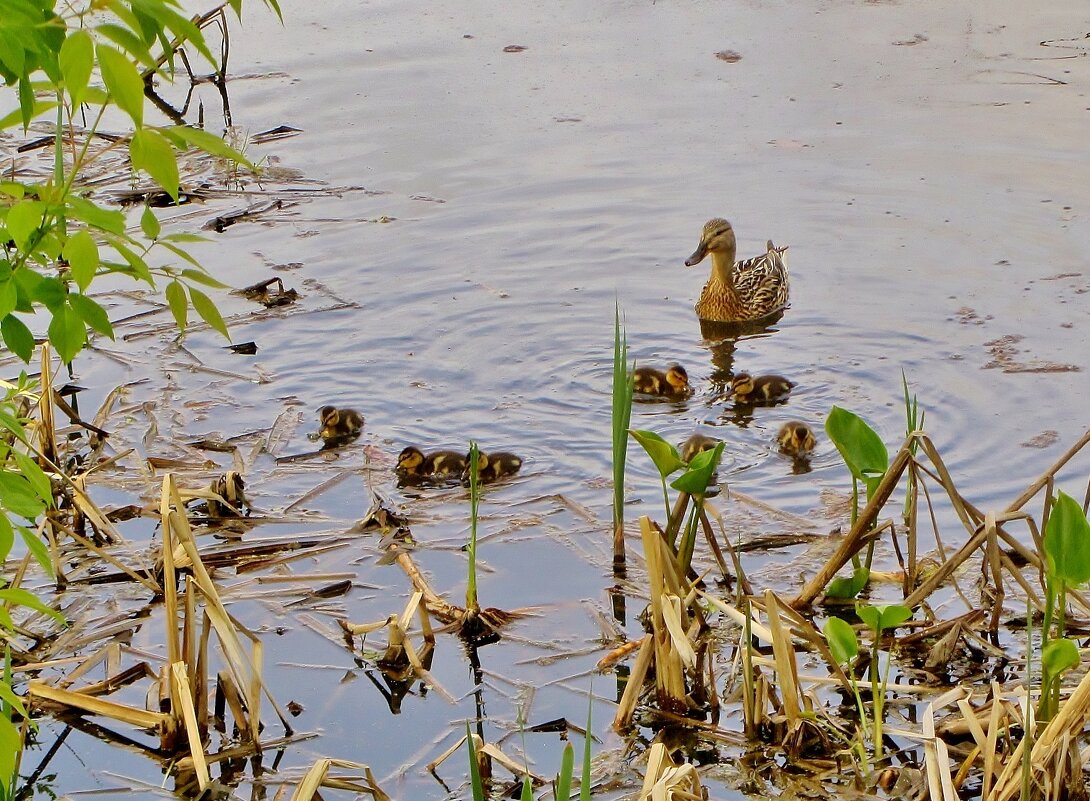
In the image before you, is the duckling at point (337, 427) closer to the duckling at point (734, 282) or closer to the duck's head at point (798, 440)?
the duck's head at point (798, 440)

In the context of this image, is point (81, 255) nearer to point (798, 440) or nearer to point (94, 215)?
point (94, 215)

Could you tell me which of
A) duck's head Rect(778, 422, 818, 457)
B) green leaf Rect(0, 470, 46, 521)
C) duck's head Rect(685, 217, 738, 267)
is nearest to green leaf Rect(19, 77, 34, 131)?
green leaf Rect(0, 470, 46, 521)

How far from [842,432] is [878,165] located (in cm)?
475

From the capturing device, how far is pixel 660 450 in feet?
11.0

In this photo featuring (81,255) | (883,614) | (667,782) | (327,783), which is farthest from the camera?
(883,614)

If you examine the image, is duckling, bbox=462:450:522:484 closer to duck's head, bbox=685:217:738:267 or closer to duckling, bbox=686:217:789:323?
duckling, bbox=686:217:789:323

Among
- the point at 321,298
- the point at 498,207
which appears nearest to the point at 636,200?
the point at 498,207

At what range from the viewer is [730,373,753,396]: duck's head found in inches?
223

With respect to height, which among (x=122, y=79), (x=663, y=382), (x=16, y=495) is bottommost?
(x=663, y=382)

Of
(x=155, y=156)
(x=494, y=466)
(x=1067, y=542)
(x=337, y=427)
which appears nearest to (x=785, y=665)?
(x=1067, y=542)

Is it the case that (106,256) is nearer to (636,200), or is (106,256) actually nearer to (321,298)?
(321,298)

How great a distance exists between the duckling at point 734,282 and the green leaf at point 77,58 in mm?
5013

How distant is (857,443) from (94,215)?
199cm

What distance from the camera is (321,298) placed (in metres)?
6.63
